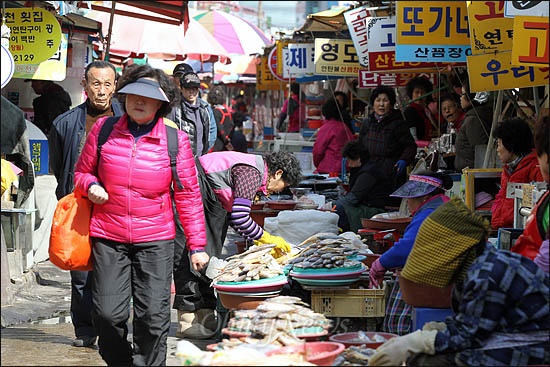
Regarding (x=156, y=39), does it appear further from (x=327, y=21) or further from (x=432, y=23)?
(x=432, y=23)

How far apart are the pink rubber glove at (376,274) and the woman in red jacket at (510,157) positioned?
1214mm

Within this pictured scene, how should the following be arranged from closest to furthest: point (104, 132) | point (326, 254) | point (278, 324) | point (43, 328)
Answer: point (278, 324) < point (104, 132) < point (326, 254) < point (43, 328)

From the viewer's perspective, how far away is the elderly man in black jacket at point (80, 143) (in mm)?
7195

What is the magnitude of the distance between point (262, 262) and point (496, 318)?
2458 mm

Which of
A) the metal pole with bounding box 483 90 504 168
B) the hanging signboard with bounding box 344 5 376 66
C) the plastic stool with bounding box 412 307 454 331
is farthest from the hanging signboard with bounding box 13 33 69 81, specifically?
the plastic stool with bounding box 412 307 454 331

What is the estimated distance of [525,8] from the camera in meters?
6.10

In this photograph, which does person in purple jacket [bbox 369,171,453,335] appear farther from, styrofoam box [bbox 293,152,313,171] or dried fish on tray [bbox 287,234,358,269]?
styrofoam box [bbox 293,152,313,171]

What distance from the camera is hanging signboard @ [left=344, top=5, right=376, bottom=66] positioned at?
11.6 metres

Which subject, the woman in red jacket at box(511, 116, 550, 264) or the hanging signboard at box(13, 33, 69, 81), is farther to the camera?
the hanging signboard at box(13, 33, 69, 81)

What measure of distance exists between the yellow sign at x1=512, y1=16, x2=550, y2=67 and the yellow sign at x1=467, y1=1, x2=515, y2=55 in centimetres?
122

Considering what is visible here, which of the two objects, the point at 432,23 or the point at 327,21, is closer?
the point at 432,23

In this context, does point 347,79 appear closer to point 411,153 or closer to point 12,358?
point 411,153

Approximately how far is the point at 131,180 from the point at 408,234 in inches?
76.4

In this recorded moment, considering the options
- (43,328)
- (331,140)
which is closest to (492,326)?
(43,328)
